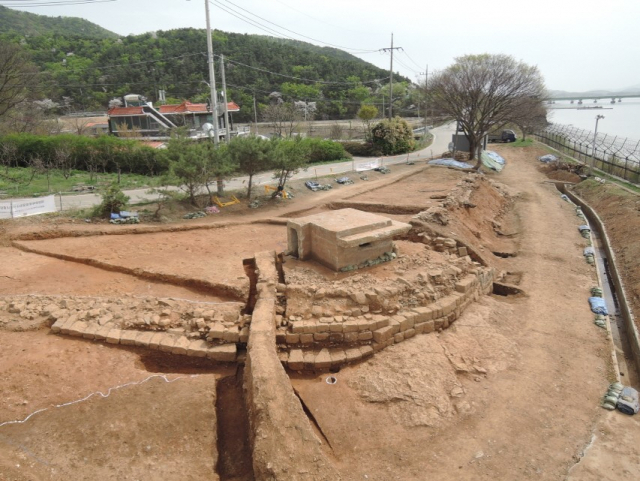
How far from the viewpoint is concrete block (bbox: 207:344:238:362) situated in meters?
7.38

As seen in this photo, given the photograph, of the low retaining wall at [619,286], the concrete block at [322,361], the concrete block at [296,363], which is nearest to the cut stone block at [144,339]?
the concrete block at [296,363]

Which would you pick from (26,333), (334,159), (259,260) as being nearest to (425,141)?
(334,159)

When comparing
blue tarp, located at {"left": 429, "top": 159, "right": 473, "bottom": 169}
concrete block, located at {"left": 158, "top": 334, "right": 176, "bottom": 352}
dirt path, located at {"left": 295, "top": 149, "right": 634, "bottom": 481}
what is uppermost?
blue tarp, located at {"left": 429, "top": 159, "right": 473, "bottom": 169}

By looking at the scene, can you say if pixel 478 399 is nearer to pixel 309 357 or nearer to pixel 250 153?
pixel 309 357

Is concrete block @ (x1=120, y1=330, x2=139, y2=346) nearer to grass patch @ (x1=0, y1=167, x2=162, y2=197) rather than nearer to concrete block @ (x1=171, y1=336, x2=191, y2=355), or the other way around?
concrete block @ (x1=171, y1=336, x2=191, y2=355)

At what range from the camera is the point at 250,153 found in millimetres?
16922

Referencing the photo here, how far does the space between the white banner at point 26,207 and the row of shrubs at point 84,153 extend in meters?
9.82

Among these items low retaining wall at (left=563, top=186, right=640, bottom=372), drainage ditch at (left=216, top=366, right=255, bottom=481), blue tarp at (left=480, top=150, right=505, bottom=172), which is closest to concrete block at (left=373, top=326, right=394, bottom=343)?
drainage ditch at (left=216, top=366, right=255, bottom=481)

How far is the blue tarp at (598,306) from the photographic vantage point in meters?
10.1

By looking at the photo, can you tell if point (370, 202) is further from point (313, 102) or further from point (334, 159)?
point (313, 102)

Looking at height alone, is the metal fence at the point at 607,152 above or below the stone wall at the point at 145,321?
above

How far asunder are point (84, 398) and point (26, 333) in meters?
2.37

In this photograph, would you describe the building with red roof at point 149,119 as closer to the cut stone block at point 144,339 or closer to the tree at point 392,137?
the tree at point 392,137

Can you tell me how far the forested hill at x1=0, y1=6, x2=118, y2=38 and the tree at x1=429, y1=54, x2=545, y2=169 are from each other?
70.1 metres
